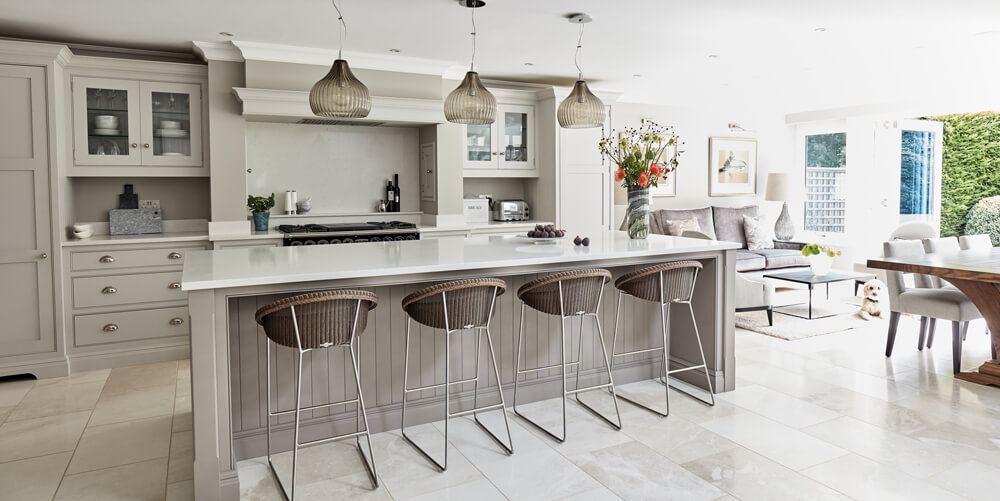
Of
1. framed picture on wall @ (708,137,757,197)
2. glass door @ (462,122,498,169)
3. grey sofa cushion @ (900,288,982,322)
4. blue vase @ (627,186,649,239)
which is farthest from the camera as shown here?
framed picture on wall @ (708,137,757,197)

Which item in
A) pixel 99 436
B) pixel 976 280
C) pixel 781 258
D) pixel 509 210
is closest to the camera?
pixel 99 436

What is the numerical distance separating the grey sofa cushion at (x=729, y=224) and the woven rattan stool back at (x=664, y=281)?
4.71 metres

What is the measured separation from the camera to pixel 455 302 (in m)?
2.76

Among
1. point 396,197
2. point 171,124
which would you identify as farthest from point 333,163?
point 171,124

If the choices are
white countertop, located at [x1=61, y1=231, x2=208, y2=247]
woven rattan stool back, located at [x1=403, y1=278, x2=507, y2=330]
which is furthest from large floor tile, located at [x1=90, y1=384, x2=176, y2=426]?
woven rattan stool back, located at [x1=403, y1=278, x2=507, y2=330]

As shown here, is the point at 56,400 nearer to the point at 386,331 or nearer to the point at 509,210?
the point at 386,331

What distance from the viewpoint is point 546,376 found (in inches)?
146

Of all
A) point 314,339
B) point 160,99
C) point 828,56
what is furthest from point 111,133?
point 828,56

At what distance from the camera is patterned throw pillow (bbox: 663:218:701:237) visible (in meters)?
7.23

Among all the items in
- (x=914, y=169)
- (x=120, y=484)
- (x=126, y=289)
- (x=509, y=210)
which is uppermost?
(x=914, y=169)

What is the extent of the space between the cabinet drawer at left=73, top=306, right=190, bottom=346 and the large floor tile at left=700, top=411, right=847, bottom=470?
3.75m

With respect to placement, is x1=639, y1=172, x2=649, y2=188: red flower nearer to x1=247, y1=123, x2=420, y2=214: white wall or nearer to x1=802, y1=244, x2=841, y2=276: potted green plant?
x1=247, y1=123, x2=420, y2=214: white wall

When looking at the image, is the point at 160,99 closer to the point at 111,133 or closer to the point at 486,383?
the point at 111,133

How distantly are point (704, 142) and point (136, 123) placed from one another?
6.47 metres
